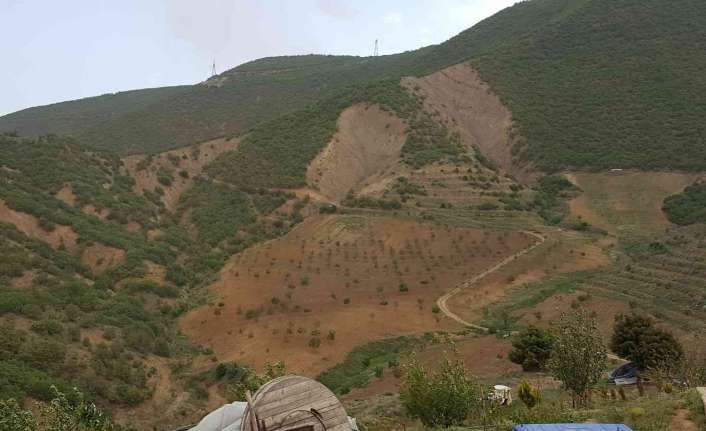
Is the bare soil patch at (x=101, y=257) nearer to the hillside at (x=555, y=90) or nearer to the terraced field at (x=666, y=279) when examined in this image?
the terraced field at (x=666, y=279)

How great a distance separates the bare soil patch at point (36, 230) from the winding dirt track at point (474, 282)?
834 inches

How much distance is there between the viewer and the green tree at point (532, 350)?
19.0 m

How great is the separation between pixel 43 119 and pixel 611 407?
110 metres

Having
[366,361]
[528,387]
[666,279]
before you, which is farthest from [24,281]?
[666,279]

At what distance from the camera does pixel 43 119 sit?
330 ft

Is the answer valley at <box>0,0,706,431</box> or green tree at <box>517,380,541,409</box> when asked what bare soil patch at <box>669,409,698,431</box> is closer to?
valley at <box>0,0,706,431</box>

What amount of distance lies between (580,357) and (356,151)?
4746 centimetres

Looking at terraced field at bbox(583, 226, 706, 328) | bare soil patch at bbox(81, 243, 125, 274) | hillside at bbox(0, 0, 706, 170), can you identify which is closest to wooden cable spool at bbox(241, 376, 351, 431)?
terraced field at bbox(583, 226, 706, 328)

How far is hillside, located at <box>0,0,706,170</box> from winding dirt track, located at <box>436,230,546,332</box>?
20.5m

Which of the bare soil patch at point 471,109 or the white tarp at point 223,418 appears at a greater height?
the bare soil patch at point 471,109

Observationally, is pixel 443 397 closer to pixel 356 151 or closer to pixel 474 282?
pixel 474 282

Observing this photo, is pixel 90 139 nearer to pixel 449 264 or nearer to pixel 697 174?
pixel 449 264

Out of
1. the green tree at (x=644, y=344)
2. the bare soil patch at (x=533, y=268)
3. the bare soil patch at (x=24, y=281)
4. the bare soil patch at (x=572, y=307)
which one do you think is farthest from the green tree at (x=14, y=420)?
the bare soil patch at (x=533, y=268)

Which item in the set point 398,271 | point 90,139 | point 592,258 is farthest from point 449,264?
point 90,139
